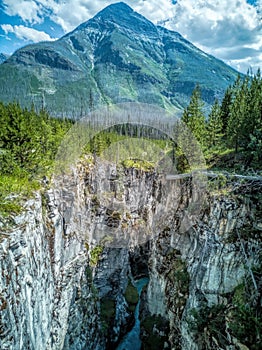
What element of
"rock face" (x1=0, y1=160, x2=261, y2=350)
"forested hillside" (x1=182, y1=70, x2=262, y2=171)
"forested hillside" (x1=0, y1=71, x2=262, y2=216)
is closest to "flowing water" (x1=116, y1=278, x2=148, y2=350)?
"rock face" (x1=0, y1=160, x2=261, y2=350)

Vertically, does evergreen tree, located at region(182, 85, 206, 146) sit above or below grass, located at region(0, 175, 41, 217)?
above

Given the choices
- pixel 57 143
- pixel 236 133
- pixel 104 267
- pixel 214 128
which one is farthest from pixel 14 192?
pixel 214 128

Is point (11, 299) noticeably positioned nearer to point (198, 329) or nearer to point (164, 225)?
point (198, 329)

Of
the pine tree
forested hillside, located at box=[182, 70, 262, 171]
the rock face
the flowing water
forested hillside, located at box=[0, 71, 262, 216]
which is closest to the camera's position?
the rock face

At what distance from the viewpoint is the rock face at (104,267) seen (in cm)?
1426

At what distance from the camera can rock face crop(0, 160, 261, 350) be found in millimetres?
14258

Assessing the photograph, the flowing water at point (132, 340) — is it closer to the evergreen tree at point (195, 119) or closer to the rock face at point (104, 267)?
the rock face at point (104, 267)

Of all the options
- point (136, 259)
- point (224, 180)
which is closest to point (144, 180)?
point (136, 259)

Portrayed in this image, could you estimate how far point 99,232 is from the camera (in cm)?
3800

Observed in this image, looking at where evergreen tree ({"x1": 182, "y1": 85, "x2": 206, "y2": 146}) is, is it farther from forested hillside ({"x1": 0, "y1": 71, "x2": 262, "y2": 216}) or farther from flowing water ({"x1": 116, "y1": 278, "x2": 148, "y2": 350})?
flowing water ({"x1": 116, "y1": 278, "x2": 148, "y2": 350})

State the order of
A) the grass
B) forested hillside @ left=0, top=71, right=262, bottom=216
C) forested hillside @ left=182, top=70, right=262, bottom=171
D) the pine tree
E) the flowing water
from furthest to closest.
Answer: the pine tree, the flowing water, forested hillside @ left=182, top=70, right=262, bottom=171, forested hillside @ left=0, top=71, right=262, bottom=216, the grass

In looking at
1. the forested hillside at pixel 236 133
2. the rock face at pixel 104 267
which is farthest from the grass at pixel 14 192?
the forested hillside at pixel 236 133

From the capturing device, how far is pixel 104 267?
35.9 meters

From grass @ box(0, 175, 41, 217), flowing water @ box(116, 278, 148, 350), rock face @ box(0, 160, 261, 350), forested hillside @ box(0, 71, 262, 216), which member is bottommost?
flowing water @ box(116, 278, 148, 350)
